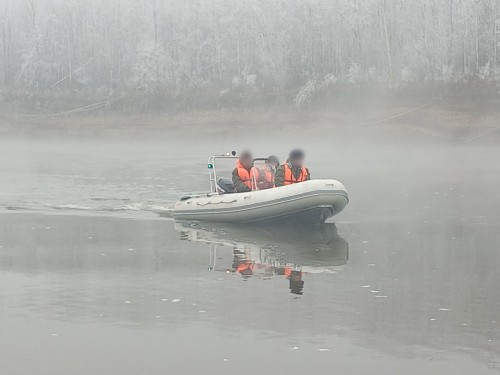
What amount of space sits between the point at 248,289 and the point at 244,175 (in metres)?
6.50

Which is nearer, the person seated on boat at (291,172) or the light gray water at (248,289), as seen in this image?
the light gray water at (248,289)

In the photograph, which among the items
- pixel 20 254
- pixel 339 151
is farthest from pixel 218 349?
pixel 339 151

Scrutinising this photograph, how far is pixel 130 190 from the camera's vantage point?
27719 millimetres

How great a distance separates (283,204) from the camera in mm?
18016

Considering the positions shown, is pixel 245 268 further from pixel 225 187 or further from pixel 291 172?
pixel 225 187

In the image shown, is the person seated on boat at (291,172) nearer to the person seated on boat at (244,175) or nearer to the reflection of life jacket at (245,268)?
the person seated on boat at (244,175)

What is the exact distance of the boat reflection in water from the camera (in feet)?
46.5

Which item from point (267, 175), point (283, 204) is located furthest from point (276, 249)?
point (267, 175)

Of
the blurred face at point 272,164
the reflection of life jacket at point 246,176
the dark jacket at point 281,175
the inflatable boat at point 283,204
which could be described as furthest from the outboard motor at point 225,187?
the dark jacket at point 281,175

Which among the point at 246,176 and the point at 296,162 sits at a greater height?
the point at 296,162

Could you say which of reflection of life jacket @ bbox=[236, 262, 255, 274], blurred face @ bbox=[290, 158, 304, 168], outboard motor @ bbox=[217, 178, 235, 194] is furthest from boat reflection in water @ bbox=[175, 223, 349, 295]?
blurred face @ bbox=[290, 158, 304, 168]

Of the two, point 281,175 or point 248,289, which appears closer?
point 248,289

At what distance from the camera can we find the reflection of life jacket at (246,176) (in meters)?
19.1

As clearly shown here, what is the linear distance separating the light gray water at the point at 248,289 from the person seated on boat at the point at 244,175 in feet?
2.72
